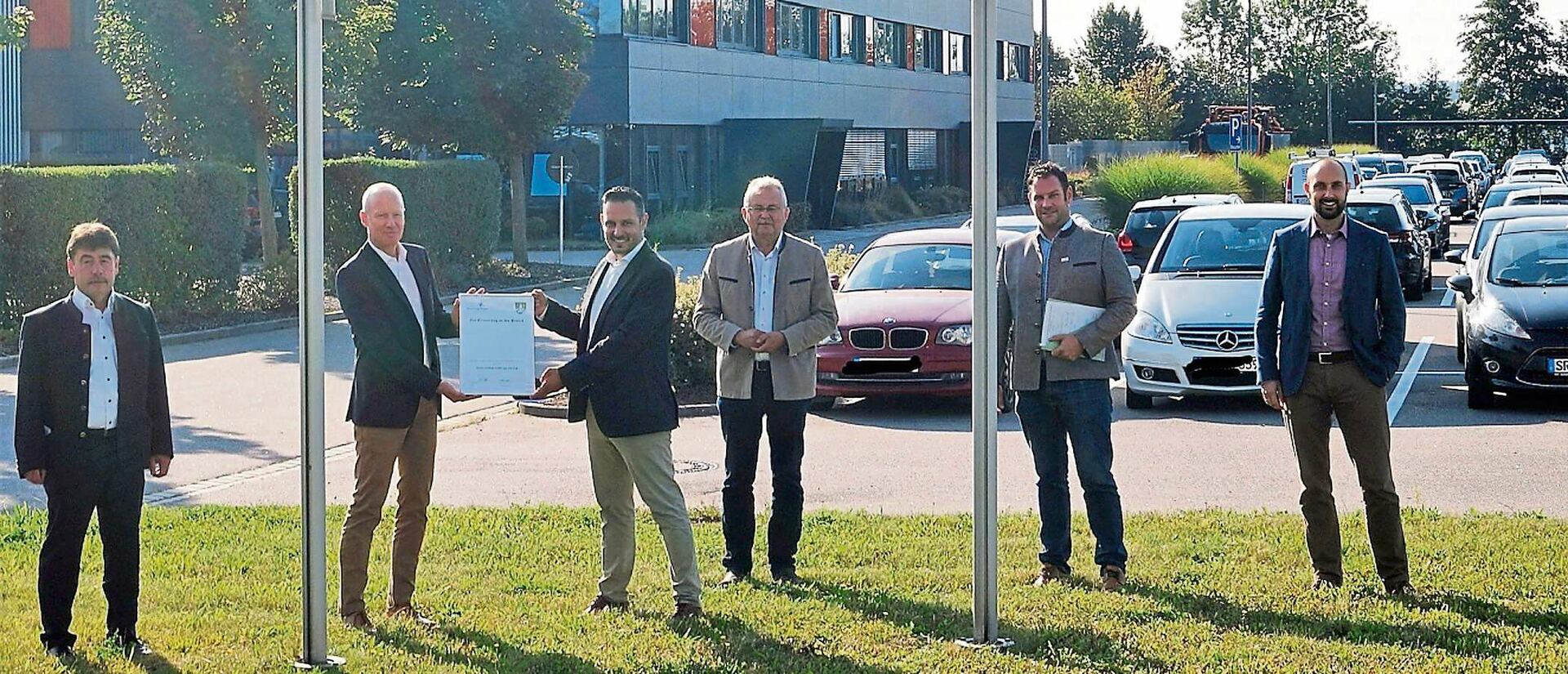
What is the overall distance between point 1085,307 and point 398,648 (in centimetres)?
295

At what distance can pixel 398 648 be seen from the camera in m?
6.33

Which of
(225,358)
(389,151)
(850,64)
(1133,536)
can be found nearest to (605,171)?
(389,151)

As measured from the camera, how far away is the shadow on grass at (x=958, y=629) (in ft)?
20.0

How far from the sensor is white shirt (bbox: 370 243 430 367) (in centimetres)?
657

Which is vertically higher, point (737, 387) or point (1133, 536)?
point (737, 387)

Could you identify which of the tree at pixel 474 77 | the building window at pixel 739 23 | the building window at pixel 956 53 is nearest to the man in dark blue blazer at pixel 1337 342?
the tree at pixel 474 77

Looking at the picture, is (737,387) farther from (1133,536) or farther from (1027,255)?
(1133,536)

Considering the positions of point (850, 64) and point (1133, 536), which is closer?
point (1133, 536)

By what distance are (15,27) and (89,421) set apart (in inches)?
651

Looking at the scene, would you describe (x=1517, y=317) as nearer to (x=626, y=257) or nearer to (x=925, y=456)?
(x=925, y=456)

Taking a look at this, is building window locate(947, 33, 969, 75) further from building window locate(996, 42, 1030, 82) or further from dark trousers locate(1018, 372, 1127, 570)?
dark trousers locate(1018, 372, 1127, 570)

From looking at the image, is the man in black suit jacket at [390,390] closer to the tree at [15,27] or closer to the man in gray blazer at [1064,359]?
the man in gray blazer at [1064,359]

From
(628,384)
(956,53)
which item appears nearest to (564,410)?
(628,384)

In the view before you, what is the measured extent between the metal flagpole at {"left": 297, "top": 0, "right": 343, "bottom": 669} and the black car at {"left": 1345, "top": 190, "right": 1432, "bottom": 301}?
66.2 ft
